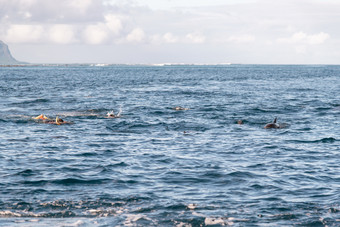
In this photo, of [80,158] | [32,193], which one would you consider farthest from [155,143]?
[32,193]

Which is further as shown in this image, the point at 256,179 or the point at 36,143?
the point at 36,143

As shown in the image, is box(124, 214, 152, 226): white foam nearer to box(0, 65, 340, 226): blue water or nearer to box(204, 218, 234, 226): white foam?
box(0, 65, 340, 226): blue water

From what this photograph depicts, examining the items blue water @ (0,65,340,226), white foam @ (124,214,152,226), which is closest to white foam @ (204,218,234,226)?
blue water @ (0,65,340,226)

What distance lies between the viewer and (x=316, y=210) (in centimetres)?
1290

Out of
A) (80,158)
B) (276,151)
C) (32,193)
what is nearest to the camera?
(32,193)

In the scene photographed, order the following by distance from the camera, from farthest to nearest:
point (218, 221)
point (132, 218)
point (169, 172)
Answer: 1. point (169, 172)
2. point (132, 218)
3. point (218, 221)

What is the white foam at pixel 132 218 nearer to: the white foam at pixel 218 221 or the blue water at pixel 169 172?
the blue water at pixel 169 172

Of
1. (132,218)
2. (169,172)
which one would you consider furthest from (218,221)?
(169,172)

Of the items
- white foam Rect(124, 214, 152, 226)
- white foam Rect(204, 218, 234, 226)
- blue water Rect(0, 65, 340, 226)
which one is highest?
white foam Rect(204, 218, 234, 226)

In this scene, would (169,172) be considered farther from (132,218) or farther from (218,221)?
(218,221)

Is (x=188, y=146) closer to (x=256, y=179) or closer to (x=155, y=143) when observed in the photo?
(x=155, y=143)

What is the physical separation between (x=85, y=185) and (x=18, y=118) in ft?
65.5

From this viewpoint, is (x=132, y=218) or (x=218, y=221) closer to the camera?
(x=218, y=221)

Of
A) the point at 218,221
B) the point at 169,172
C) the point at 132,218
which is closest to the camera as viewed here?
the point at 218,221
